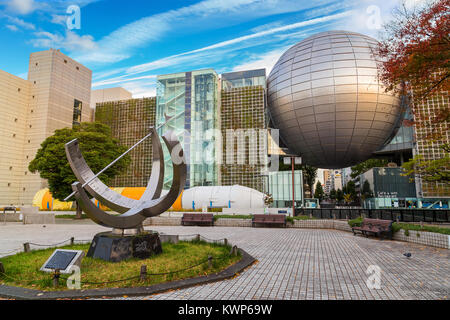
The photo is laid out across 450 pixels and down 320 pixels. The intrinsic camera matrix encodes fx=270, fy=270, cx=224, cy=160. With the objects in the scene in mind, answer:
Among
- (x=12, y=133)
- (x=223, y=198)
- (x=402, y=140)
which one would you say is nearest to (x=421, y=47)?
(x=223, y=198)

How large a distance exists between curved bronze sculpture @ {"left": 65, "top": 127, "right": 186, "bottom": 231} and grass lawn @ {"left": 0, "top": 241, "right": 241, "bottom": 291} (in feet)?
4.31

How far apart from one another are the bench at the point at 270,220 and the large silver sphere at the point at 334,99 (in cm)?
1383

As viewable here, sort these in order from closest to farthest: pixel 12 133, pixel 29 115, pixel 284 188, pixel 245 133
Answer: pixel 284 188 → pixel 245 133 → pixel 12 133 → pixel 29 115

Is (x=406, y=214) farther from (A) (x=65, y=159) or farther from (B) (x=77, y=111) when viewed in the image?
(B) (x=77, y=111)

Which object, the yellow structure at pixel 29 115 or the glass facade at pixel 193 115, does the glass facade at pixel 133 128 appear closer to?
the glass facade at pixel 193 115

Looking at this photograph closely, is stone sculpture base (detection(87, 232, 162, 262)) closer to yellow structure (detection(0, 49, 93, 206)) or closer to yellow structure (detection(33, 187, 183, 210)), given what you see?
yellow structure (detection(33, 187, 183, 210))

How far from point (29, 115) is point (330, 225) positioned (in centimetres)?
5254

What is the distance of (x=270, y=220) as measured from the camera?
1984cm

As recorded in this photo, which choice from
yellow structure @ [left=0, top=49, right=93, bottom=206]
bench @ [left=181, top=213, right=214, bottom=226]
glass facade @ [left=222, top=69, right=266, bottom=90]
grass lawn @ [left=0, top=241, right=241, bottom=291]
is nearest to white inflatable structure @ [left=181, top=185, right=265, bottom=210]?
Answer: bench @ [left=181, top=213, right=214, bottom=226]

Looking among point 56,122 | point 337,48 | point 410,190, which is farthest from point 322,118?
point 56,122

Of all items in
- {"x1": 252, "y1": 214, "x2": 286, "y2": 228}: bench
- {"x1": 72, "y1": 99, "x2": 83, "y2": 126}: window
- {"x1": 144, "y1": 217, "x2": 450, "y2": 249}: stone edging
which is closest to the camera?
{"x1": 144, "y1": 217, "x2": 450, "y2": 249}: stone edging

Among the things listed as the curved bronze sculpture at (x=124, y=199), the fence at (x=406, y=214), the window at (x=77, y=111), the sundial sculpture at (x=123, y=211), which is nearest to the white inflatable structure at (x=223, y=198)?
the fence at (x=406, y=214)

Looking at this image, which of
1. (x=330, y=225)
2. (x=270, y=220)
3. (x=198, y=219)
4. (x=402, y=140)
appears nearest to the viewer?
(x=330, y=225)

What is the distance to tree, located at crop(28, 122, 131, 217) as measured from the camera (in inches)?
1012
